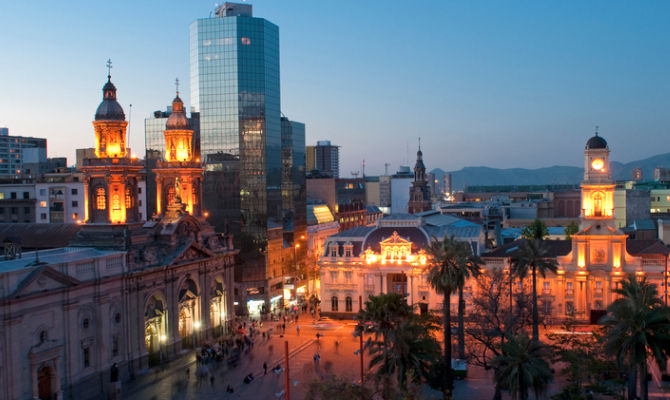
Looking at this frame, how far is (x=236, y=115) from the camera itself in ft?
301

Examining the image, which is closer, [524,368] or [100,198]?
[524,368]

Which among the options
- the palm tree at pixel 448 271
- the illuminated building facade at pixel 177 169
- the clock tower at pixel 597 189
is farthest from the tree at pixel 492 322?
the illuminated building facade at pixel 177 169

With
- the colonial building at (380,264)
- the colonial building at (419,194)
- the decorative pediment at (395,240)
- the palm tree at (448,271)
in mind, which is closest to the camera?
the palm tree at (448,271)

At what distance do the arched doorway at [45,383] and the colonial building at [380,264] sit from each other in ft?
138

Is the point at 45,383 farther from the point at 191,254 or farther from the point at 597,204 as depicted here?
the point at 597,204

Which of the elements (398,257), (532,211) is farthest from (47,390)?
(532,211)

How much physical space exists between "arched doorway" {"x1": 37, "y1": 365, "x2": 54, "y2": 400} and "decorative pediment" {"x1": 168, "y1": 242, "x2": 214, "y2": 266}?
17.5 meters

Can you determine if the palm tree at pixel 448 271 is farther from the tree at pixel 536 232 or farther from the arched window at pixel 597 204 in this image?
the tree at pixel 536 232

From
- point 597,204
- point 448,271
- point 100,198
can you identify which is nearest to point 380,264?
point 597,204

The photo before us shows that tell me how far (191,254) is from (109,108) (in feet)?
58.1

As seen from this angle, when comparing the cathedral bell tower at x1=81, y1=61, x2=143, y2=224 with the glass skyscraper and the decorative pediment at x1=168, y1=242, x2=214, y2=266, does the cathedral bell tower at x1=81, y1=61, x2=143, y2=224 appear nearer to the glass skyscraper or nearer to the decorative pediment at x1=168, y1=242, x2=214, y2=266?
the decorative pediment at x1=168, y1=242, x2=214, y2=266

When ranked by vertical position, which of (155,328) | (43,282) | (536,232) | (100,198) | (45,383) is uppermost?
(100,198)

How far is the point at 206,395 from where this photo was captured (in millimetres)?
54156

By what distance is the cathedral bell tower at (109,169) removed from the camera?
6294 centimetres
